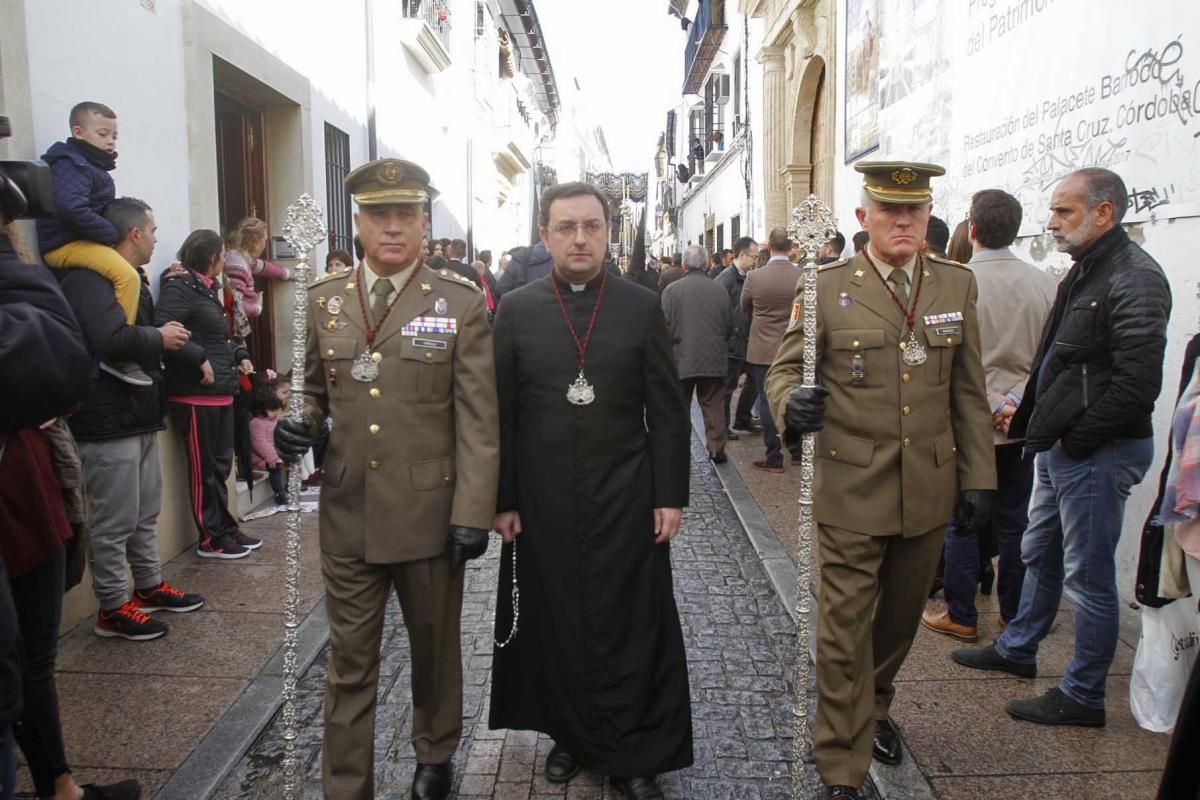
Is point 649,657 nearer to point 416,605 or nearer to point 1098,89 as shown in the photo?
point 416,605

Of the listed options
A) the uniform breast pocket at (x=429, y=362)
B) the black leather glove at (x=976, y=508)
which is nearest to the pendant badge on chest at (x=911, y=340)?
the black leather glove at (x=976, y=508)

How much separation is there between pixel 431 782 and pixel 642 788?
71 cm

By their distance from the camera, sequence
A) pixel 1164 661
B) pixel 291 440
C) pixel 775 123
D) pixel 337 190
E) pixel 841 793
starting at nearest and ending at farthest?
1. pixel 291 440
2. pixel 841 793
3. pixel 1164 661
4. pixel 337 190
5. pixel 775 123

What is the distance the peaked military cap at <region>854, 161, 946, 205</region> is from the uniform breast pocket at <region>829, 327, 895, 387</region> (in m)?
0.45

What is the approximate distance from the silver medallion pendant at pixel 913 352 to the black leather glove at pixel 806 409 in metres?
0.36

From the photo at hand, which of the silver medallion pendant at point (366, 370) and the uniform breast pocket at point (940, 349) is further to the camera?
the uniform breast pocket at point (940, 349)

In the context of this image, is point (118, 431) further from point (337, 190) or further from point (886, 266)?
point (337, 190)

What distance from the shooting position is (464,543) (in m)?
2.97

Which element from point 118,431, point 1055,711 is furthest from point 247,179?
point 1055,711

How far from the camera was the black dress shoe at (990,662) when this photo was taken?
418 cm

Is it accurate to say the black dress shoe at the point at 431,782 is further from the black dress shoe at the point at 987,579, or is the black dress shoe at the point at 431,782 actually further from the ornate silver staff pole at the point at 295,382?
the black dress shoe at the point at 987,579

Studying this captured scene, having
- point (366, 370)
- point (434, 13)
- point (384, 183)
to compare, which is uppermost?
point (434, 13)

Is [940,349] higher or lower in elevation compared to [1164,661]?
higher

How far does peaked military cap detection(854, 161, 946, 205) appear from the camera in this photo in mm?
3152
